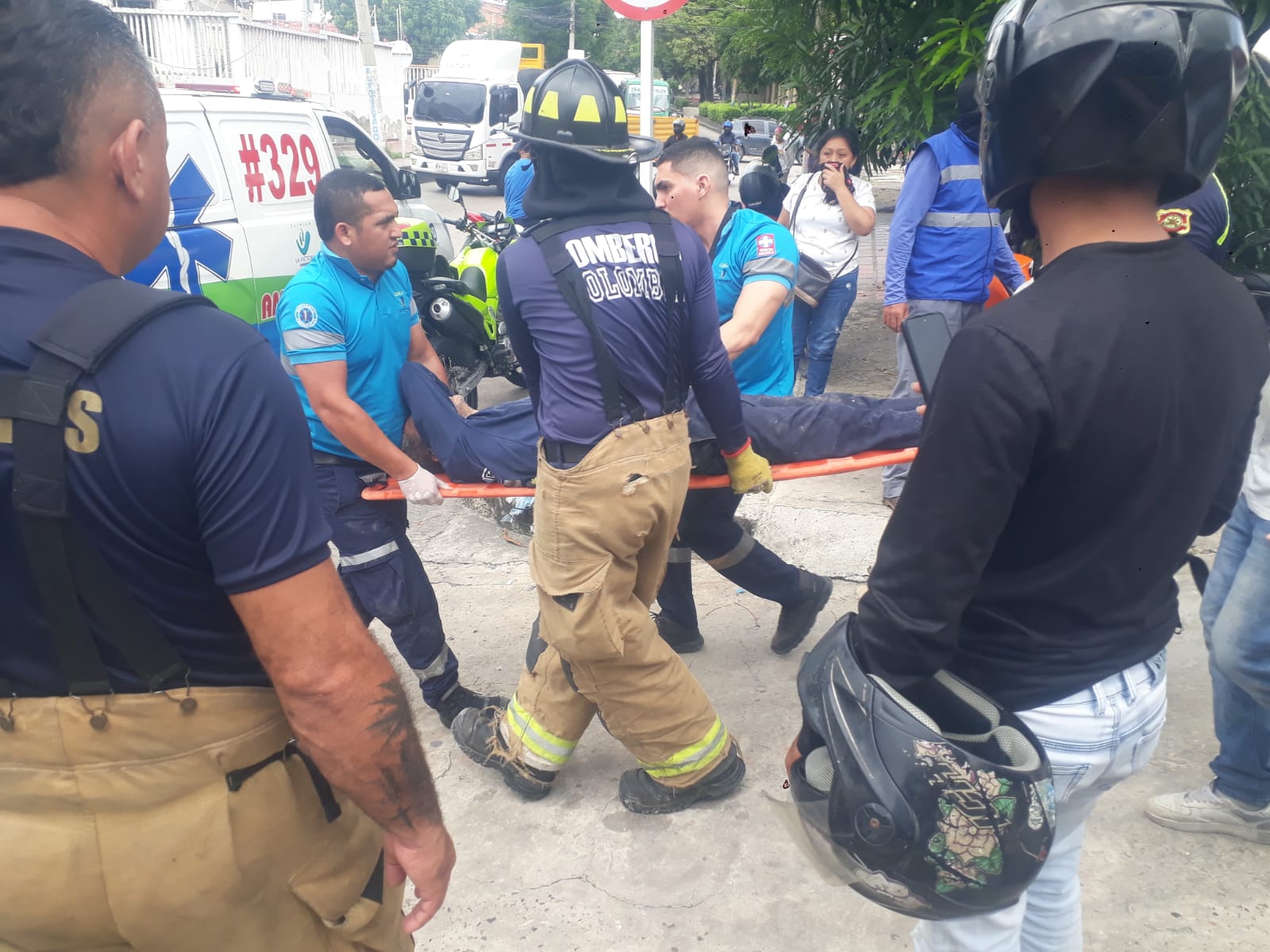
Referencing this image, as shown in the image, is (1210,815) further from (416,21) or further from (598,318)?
(416,21)

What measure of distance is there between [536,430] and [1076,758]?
227cm

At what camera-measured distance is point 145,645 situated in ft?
4.05

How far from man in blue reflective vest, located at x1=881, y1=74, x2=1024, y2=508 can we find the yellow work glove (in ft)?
5.37

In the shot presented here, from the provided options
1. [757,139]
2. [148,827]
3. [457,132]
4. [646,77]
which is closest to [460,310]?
[646,77]

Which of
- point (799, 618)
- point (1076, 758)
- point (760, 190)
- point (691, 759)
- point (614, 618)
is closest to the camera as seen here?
point (1076, 758)

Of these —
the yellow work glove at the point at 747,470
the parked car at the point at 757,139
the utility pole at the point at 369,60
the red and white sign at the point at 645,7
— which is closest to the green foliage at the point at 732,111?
the parked car at the point at 757,139

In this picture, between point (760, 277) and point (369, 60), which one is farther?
point (369, 60)

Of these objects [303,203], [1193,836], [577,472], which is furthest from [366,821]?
[303,203]

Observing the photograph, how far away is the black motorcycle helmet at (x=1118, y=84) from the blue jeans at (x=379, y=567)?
2416 mm

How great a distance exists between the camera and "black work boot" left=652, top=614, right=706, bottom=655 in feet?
12.3

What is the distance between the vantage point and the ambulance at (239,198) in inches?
210

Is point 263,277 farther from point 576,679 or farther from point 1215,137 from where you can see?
point 1215,137

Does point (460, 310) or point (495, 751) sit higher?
point (460, 310)

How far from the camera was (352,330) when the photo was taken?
121 inches
